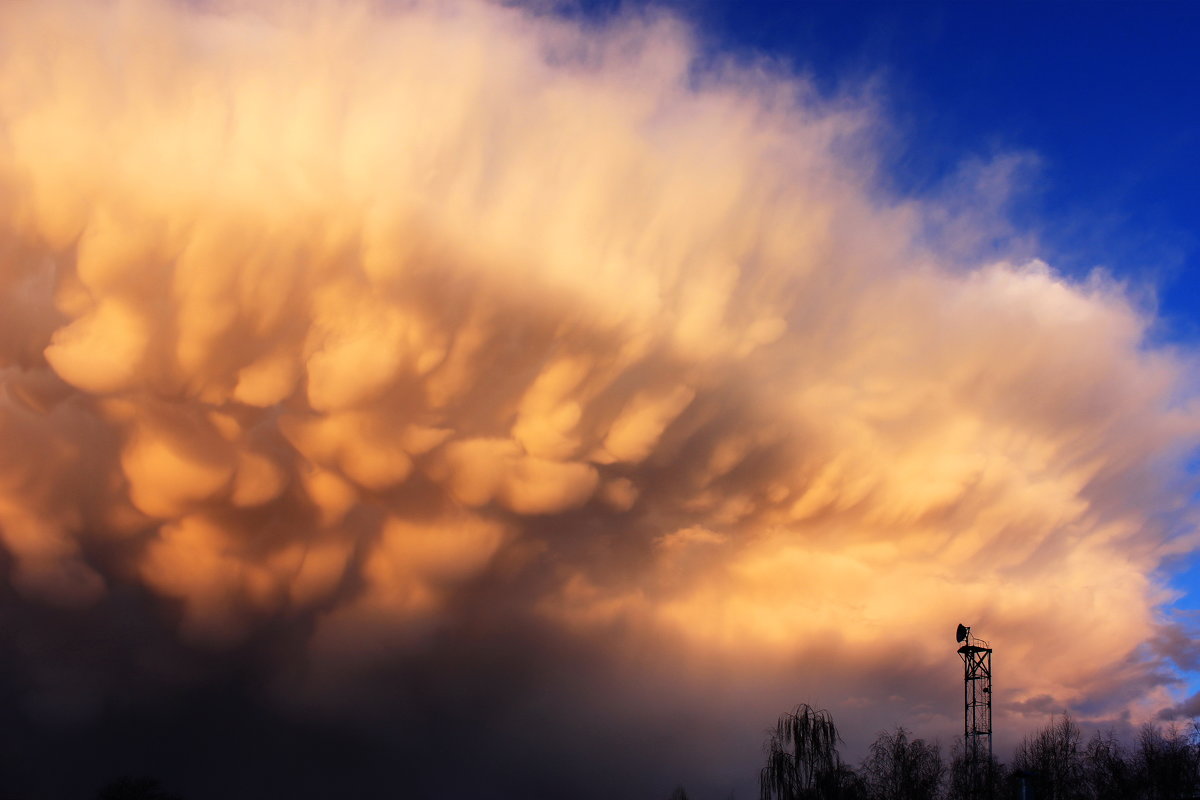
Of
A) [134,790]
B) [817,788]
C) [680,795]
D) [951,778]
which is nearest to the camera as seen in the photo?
[817,788]

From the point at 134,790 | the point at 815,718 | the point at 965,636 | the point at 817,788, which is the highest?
the point at 965,636

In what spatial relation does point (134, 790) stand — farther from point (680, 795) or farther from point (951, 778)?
point (951, 778)

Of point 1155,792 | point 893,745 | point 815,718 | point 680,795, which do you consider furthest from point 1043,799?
point 680,795

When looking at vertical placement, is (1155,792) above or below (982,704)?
below

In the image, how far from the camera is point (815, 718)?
224 feet

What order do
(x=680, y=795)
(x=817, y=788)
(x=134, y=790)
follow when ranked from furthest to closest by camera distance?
(x=680, y=795), (x=134, y=790), (x=817, y=788)

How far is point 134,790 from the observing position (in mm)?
111875

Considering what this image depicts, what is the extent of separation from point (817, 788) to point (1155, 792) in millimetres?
28573

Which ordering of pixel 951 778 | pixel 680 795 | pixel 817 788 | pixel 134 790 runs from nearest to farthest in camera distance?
pixel 817 788 < pixel 951 778 < pixel 134 790 < pixel 680 795

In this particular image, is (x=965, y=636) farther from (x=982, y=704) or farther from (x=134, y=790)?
(x=134, y=790)

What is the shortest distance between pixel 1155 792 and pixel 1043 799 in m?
9.31

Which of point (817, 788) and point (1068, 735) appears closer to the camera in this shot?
point (817, 788)

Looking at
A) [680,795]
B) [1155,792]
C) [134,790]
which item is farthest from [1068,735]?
[134,790]

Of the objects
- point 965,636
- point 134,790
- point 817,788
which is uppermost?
point 965,636
